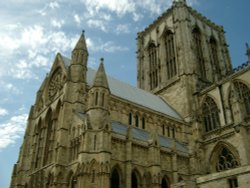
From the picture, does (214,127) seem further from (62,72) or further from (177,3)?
(177,3)

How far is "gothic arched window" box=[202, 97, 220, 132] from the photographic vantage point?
3576 cm

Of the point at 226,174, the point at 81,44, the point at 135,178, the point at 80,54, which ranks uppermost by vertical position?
the point at 81,44

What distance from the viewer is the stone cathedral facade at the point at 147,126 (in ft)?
81.3

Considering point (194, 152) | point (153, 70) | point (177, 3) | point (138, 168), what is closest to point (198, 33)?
point (177, 3)

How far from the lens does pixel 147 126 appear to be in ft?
114

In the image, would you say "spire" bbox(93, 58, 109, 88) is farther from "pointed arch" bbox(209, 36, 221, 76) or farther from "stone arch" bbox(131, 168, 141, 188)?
"pointed arch" bbox(209, 36, 221, 76)

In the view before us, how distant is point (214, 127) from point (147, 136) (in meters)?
9.16

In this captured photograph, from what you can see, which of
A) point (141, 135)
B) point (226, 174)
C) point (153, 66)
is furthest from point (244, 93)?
point (153, 66)

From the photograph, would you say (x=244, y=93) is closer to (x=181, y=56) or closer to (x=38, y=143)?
(x=181, y=56)

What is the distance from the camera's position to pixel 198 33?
5109cm

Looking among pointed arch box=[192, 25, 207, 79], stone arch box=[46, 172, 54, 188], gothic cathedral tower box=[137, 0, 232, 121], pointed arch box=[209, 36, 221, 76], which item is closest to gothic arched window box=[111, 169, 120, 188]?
stone arch box=[46, 172, 54, 188]

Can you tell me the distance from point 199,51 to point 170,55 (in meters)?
4.87

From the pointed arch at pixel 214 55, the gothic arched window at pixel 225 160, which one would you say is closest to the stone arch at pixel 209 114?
the gothic arched window at pixel 225 160

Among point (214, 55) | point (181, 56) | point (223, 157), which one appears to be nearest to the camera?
point (223, 157)
